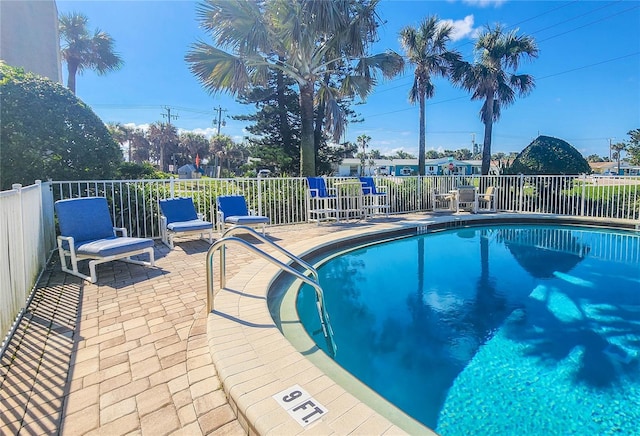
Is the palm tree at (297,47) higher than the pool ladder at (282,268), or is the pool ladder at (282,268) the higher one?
the palm tree at (297,47)

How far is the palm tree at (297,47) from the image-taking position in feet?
29.1

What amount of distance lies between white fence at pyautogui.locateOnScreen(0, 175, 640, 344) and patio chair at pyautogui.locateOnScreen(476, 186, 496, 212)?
0.47 meters

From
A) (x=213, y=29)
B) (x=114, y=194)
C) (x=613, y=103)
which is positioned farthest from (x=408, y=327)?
(x=613, y=103)

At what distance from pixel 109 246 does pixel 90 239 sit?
2.19ft

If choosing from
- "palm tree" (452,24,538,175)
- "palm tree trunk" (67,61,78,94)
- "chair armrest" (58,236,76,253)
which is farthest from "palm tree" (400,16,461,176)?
"palm tree trunk" (67,61,78,94)

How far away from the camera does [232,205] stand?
7109mm

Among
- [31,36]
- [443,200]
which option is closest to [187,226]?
[443,200]

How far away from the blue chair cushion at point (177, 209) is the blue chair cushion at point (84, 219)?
4.11 ft

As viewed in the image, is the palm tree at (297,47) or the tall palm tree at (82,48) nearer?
the palm tree at (297,47)

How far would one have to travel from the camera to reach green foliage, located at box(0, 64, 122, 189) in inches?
227

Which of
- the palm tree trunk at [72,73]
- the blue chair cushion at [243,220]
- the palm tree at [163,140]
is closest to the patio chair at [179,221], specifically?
the blue chair cushion at [243,220]

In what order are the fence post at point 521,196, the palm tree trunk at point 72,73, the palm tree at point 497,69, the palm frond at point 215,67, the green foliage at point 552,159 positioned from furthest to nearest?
the palm tree trunk at point 72,73
the palm tree at point 497,69
the green foliage at point 552,159
the fence post at point 521,196
the palm frond at point 215,67

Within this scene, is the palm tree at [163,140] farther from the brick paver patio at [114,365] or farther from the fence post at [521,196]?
the brick paver patio at [114,365]

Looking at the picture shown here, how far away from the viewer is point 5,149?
5715 millimetres
